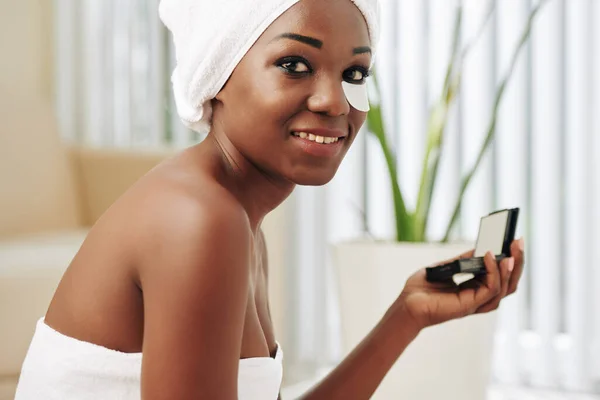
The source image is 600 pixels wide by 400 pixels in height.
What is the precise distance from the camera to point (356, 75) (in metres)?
0.87

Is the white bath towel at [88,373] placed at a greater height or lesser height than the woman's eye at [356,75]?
lesser

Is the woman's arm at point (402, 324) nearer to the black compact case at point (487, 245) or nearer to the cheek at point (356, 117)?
the black compact case at point (487, 245)

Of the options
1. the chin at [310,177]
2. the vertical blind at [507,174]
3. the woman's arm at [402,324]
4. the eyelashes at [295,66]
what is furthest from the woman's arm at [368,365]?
the vertical blind at [507,174]

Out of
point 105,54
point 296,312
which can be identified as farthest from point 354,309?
point 105,54

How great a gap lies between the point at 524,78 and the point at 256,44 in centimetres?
204

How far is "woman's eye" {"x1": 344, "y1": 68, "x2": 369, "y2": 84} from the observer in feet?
2.81

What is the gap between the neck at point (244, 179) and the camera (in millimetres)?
857

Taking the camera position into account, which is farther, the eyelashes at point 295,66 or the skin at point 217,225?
the eyelashes at point 295,66

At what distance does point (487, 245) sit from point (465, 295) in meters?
0.16

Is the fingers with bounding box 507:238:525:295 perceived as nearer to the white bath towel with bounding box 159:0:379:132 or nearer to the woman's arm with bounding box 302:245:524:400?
the woman's arm with bounding box 302:245:524:400

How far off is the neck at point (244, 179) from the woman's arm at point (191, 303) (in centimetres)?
14

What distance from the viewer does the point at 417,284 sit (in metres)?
1.17

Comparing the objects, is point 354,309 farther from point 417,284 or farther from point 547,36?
point 547,36

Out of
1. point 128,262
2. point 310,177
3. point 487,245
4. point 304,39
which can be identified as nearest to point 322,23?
point 304,39
